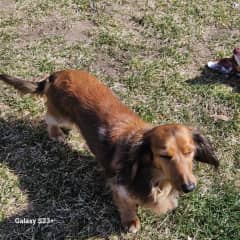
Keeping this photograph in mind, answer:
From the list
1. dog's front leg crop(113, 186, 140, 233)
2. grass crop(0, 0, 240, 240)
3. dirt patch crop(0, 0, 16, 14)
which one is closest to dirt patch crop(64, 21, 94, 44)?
grass crop(0, 0, 240, 240)

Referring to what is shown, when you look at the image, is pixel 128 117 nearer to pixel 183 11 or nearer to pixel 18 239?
pixel 18 239

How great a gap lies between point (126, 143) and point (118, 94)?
1402 mm

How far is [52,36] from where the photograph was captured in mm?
5340

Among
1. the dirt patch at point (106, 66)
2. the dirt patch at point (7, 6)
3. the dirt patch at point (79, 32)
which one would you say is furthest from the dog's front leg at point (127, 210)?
the dirt patch at point (7, 6)

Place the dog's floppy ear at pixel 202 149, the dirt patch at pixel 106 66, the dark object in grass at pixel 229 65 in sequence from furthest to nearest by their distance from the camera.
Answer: the dirt patch at pixel 106 66 → the dark object in grass at pixel 229 65 → the dog's floppy ear at pixel 202 149

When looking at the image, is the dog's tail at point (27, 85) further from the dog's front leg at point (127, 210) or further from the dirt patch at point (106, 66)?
the dog's front leg at point (127, 210)

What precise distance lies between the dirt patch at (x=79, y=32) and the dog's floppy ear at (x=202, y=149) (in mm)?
2489

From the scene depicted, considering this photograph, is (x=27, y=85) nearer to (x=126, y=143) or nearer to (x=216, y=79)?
(x=126, y=143)

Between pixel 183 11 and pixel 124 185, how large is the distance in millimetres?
2951

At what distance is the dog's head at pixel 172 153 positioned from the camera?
9.69 ft

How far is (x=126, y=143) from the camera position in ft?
10.9

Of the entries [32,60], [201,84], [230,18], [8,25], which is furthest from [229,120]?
[8,25]

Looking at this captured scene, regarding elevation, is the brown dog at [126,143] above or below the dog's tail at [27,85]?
above

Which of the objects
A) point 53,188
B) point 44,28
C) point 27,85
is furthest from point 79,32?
point 53,188
